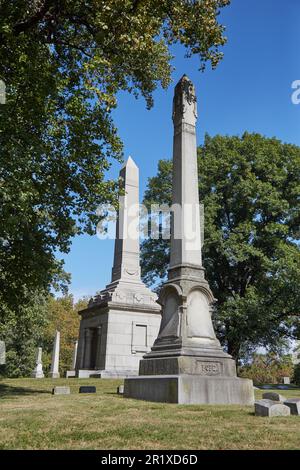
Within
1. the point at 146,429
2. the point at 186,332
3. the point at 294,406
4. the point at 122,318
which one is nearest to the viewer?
the point at 146,429

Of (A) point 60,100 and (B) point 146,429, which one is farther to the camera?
(A) point 60,100

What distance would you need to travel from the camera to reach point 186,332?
1012 centimetres

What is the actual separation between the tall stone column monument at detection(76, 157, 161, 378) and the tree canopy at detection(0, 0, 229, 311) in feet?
23.1

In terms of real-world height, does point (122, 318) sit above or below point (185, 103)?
below

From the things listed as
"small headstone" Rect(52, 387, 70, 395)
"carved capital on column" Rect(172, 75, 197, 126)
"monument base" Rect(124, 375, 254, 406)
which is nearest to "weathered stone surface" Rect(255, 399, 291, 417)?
"monument base" Rect(124, 375, 254, 406)

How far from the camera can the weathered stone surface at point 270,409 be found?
709 centimetres

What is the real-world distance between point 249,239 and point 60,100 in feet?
51.8

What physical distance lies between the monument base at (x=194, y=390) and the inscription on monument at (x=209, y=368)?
12.3 inches

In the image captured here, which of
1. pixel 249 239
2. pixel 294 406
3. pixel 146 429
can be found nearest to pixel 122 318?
pixel 249 239

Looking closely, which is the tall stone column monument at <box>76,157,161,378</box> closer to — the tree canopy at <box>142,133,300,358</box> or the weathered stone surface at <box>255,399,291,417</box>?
the tree canopy at <box>142,133,300,358</box>

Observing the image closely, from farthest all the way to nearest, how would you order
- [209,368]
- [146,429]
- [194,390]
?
[209,368], [194,390], [146,429]

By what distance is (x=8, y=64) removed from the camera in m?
12.4

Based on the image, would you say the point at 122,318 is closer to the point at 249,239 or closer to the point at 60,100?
the point at 249,239
